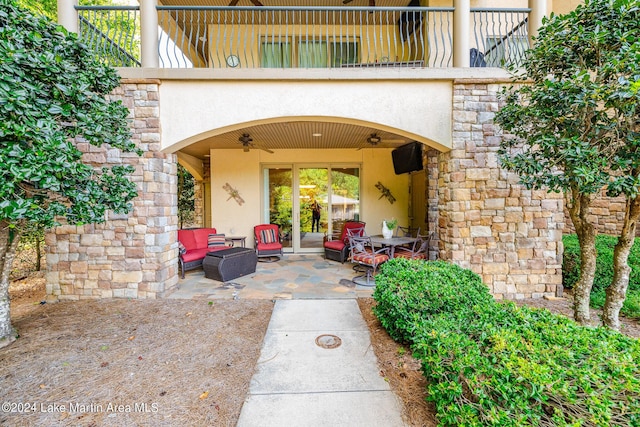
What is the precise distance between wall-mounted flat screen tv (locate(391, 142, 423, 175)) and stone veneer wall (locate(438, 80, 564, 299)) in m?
1.61

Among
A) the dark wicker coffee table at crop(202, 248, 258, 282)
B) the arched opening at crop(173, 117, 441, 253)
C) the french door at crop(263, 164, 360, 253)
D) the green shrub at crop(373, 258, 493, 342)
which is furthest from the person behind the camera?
the french door at crop(263, 164, 360, 253)

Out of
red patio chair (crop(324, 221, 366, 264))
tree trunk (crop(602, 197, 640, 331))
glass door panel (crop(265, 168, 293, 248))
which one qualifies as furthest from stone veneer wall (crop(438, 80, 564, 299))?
glass door panel (crop(265, 168, 293, 248))

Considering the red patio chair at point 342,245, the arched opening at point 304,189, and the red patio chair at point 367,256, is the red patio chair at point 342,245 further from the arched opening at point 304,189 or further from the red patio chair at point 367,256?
the red patio chair at point 367,256

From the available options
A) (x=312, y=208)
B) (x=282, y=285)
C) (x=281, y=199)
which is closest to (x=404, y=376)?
(x=282, y=285)

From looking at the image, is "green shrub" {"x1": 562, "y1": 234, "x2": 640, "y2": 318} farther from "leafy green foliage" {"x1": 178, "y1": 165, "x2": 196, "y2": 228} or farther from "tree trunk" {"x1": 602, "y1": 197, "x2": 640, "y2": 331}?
"leafy green foliage" {"x1": 178, "y1": 165, "x2": 196, "y2": 228}

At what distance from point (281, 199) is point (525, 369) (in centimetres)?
674

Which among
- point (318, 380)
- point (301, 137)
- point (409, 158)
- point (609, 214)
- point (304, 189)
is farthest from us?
point (304, 189)

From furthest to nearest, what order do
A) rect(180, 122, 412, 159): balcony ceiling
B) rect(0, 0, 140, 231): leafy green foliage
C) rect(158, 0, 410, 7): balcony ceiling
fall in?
rect(158, 0, 410, 7): balcony ceiling, rect(180, 122, 412, 159): balcony ceiling, rect(0, 0, 140, 231): leafy green foliage

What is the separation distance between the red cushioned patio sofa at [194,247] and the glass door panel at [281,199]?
1.85 metres

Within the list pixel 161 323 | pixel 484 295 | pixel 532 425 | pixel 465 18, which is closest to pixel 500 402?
pixel 532 425

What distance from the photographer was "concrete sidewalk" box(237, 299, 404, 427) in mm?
1892

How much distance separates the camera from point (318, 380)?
7.44 ft

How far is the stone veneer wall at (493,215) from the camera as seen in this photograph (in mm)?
4117

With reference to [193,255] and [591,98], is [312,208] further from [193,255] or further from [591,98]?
[591,98]
